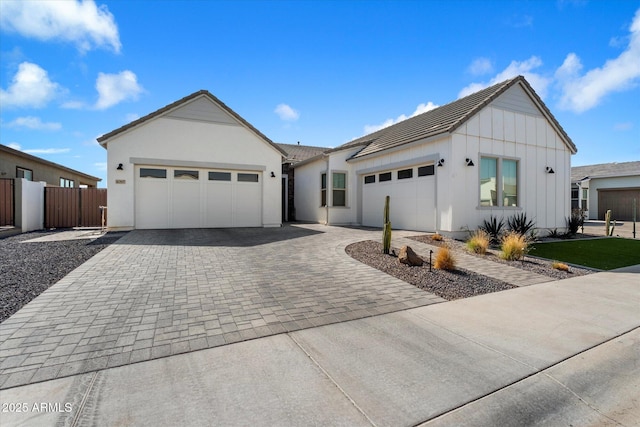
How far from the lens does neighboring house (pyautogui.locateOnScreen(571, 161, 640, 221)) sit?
83.3ft

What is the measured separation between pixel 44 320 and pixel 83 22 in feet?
32.4

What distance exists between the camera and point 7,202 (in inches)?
497

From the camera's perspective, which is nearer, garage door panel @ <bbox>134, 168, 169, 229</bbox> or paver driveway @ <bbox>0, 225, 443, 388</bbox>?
paver driveway @ <bbox>0, 225, 443, 388</bbox>

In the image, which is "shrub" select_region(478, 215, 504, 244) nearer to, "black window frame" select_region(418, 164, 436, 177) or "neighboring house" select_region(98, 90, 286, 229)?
"black window frame" select_region(418, 164, 436, 177)

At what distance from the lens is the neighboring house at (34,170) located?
15.8 metres

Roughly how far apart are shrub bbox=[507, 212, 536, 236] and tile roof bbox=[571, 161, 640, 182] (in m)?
22.0

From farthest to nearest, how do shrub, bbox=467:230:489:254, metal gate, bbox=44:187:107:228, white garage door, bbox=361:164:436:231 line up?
metal gate, bbox=44:187:107:228 → white garage door, bbox=361:164:436:231 → shrub, bbox=467:230:489:254

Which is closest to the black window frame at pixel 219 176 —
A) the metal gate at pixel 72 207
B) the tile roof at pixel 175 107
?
the tile roof at pixel 175 107

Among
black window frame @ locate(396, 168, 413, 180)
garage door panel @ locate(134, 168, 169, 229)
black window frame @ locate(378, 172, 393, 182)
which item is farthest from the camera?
black window frame @ locate(378, 172, 393, 182)

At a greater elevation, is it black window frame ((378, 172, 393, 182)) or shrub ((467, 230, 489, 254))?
black window frame ((378, 172, 393, 182))

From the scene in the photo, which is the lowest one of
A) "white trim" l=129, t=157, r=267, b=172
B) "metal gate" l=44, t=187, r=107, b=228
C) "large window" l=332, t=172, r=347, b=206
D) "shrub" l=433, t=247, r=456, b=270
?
"shrub" l=433, t=247, r=456, b=270

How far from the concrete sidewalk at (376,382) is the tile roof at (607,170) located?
3158 cm

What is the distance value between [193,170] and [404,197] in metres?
10.0

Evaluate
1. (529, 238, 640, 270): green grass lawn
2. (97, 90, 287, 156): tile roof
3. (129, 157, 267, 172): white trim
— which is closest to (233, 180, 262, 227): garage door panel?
(129, 157, 267, 172): white trim
